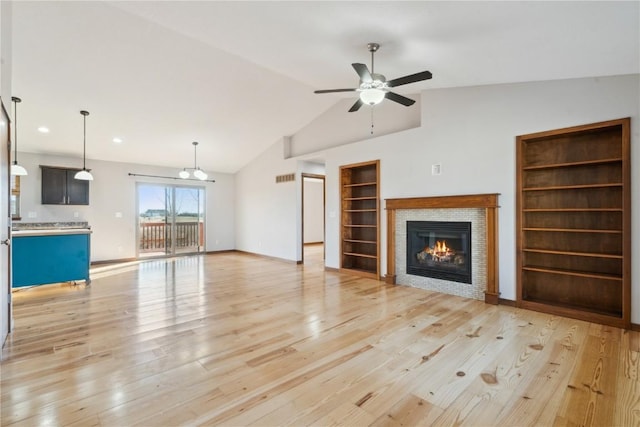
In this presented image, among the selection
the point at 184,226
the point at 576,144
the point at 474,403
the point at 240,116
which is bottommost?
the point at 474,403

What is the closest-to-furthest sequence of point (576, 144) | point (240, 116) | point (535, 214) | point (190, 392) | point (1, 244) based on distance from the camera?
point (190, 392)
point (1, 244)
point (576, 144)
point (535, 214)
point (240, 116)

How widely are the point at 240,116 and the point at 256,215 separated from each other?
316 cm

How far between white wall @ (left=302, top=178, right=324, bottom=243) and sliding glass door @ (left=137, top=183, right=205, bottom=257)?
423cm

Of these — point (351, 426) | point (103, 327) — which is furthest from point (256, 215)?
point (351, 426)

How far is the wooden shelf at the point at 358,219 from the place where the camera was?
231 inches

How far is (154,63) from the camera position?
4.31 meters

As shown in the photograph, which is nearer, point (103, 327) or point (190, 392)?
Answer: point (190, 392)

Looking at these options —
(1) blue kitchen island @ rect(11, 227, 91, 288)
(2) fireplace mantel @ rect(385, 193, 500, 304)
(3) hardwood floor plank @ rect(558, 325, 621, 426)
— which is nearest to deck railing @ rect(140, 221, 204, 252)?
(1) blue kitchen island @ rect(11, 227, 91, 288)

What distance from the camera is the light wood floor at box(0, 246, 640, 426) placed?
1.80 meters

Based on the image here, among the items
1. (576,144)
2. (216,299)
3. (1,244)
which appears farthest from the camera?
(216,299)

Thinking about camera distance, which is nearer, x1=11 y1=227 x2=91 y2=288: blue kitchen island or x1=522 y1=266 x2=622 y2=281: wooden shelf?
x1=522 y1=266 x2=622 y2=281: wooden shelf

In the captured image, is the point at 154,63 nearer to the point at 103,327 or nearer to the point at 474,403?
the point at 103,327

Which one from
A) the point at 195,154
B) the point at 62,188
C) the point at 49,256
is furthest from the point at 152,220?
the point at 49,256

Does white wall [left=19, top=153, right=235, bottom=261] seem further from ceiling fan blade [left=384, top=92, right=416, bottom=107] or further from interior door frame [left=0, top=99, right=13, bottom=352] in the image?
ceiling fan blade [left=384, top=92, right=416, bottom=107]
